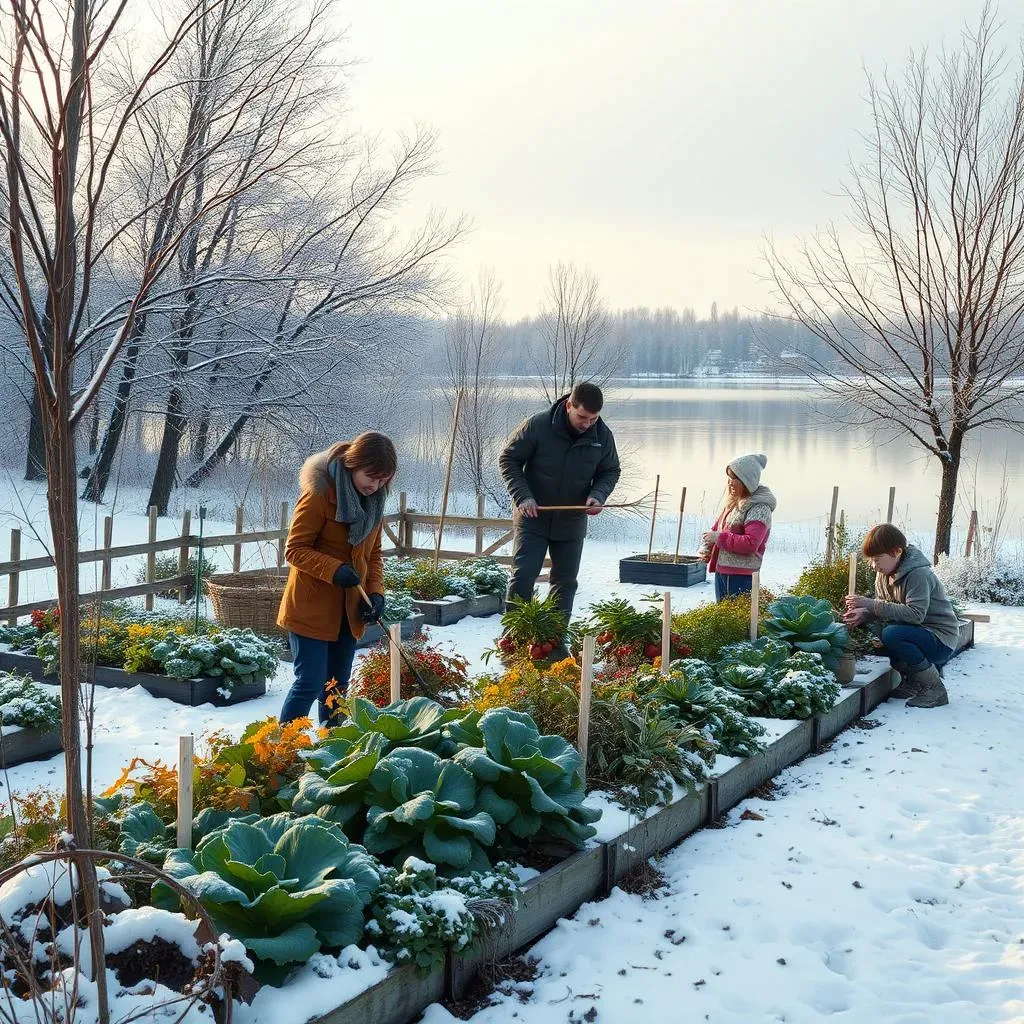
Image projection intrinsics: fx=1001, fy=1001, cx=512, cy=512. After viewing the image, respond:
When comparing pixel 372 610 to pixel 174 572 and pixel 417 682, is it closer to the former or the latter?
pixel 417 682

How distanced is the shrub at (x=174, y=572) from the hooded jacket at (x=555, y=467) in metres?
3.62

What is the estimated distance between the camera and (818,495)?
813 inches

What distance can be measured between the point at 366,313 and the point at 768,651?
1349 centimetres

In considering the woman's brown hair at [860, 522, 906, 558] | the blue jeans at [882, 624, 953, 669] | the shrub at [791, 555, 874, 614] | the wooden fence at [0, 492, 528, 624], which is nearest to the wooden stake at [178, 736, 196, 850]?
the woman's brown hair at [860, 522, 906, 558]

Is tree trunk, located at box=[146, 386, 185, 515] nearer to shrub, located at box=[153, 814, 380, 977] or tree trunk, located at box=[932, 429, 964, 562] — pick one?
tree trunk, located at box=[932, 429, 964, 562]

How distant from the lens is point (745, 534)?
253 inches

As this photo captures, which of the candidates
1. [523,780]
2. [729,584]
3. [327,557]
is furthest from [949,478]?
[523,780]

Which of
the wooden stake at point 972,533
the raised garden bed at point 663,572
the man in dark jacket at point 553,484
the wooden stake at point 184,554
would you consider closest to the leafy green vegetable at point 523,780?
the man in dark jacket at point 553,484

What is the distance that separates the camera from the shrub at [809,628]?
562cm

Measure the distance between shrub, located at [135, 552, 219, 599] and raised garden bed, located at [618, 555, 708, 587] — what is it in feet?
13.4

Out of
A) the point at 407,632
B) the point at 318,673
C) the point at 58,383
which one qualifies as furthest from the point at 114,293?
the point at 58,383

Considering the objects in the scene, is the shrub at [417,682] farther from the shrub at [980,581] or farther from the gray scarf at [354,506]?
the shrub at [980,581]

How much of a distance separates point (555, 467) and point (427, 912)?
354 cm

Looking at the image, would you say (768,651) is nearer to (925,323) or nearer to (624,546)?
(925,323)
